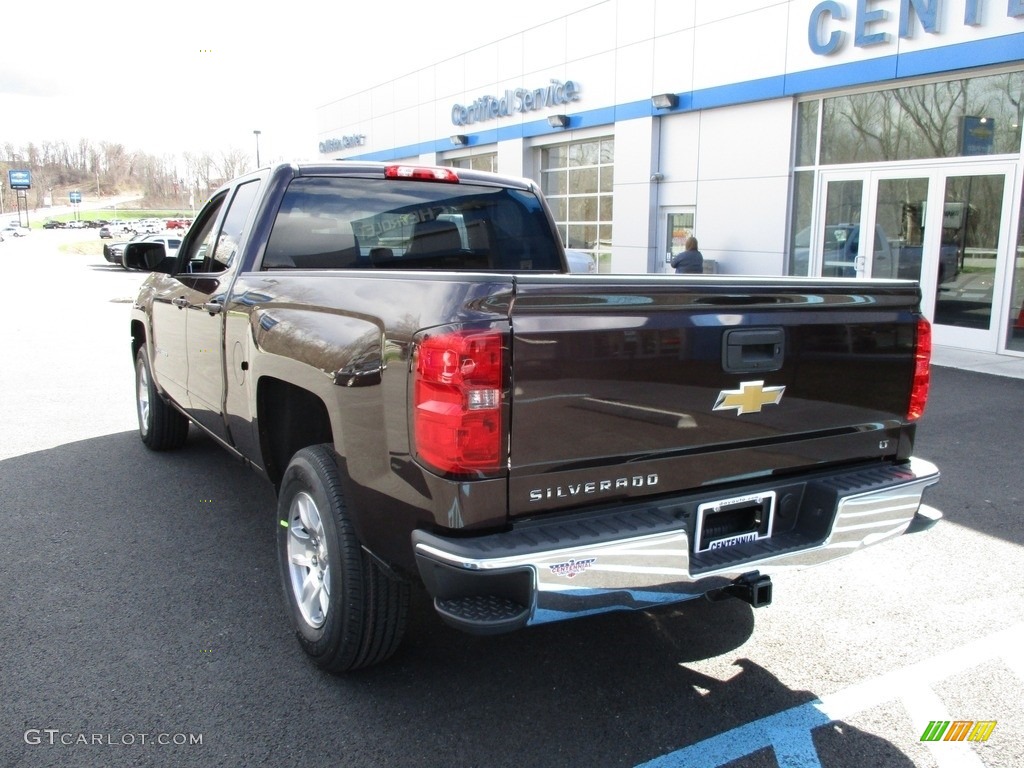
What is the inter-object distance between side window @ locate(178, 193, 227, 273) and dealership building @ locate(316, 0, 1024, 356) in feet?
32.8

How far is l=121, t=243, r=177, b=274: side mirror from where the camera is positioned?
507 centimetres

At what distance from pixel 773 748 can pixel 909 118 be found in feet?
37.7

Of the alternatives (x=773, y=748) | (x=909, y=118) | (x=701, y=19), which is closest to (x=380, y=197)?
(x=773, y=748)

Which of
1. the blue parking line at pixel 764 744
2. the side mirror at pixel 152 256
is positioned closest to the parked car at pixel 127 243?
the side mirror at pixel 152 256

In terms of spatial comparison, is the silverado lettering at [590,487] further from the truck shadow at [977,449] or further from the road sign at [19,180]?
the road sign at [19,180]

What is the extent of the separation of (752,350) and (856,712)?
136 centimetres

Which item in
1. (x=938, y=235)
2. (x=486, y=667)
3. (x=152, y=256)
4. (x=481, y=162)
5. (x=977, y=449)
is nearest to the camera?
(x=486, y=667)

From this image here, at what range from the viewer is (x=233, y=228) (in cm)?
440

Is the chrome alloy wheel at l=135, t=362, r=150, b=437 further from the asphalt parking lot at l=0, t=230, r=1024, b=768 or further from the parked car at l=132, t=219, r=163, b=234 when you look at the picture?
the parked car at l=132, t=219, r=163, b=234

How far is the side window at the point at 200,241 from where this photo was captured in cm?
483

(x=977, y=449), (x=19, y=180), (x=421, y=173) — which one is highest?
(x=19, y=180)

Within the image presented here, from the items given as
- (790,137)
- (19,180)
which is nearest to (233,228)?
(790,137)

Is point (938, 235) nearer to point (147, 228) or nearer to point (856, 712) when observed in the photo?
point (856, 712)

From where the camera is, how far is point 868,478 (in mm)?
3080
